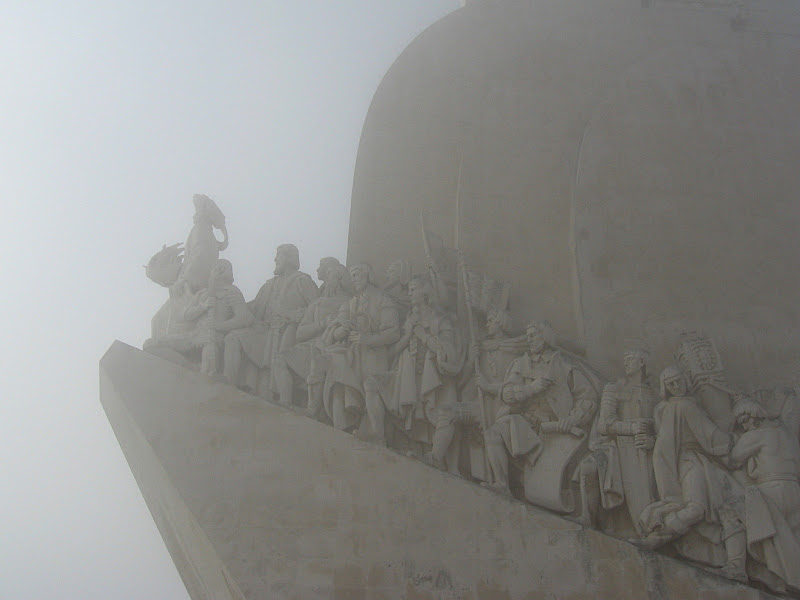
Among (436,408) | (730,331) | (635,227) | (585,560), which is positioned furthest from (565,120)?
(585,560)

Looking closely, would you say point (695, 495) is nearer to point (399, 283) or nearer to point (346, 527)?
point (346, 527)

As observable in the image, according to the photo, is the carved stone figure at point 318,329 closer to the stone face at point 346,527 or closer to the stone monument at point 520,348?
the stone monument at point 520,348

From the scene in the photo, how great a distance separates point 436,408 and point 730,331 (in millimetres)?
2360

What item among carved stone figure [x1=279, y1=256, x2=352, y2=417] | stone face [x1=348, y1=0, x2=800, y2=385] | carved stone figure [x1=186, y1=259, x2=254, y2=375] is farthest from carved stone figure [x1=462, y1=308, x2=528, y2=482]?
carved stone figure [x1=186, y1=259, x2=254, y2=375]

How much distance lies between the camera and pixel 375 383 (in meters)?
7.25

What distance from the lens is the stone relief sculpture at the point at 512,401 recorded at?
6.45 meters

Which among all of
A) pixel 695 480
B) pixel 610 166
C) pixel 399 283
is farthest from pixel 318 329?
pixel 695 480

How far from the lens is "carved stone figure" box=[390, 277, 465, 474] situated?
7070 millimetres

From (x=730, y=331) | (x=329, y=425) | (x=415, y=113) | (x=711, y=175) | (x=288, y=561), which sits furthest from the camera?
(x=415, y=113)

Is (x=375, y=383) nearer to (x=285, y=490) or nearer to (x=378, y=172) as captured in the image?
(x=285, y=490)

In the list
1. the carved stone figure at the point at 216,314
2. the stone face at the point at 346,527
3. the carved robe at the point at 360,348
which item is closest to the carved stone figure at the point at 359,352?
the carved robe at the point at 360,348

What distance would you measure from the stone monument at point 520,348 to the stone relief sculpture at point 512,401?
0.7 inches

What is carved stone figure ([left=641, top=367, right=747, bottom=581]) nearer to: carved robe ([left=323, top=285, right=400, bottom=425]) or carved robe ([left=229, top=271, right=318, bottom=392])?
carved robe ([left=323, top=285, right=400, bottom=425])

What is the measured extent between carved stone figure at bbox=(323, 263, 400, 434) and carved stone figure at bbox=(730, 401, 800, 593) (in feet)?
7.70
